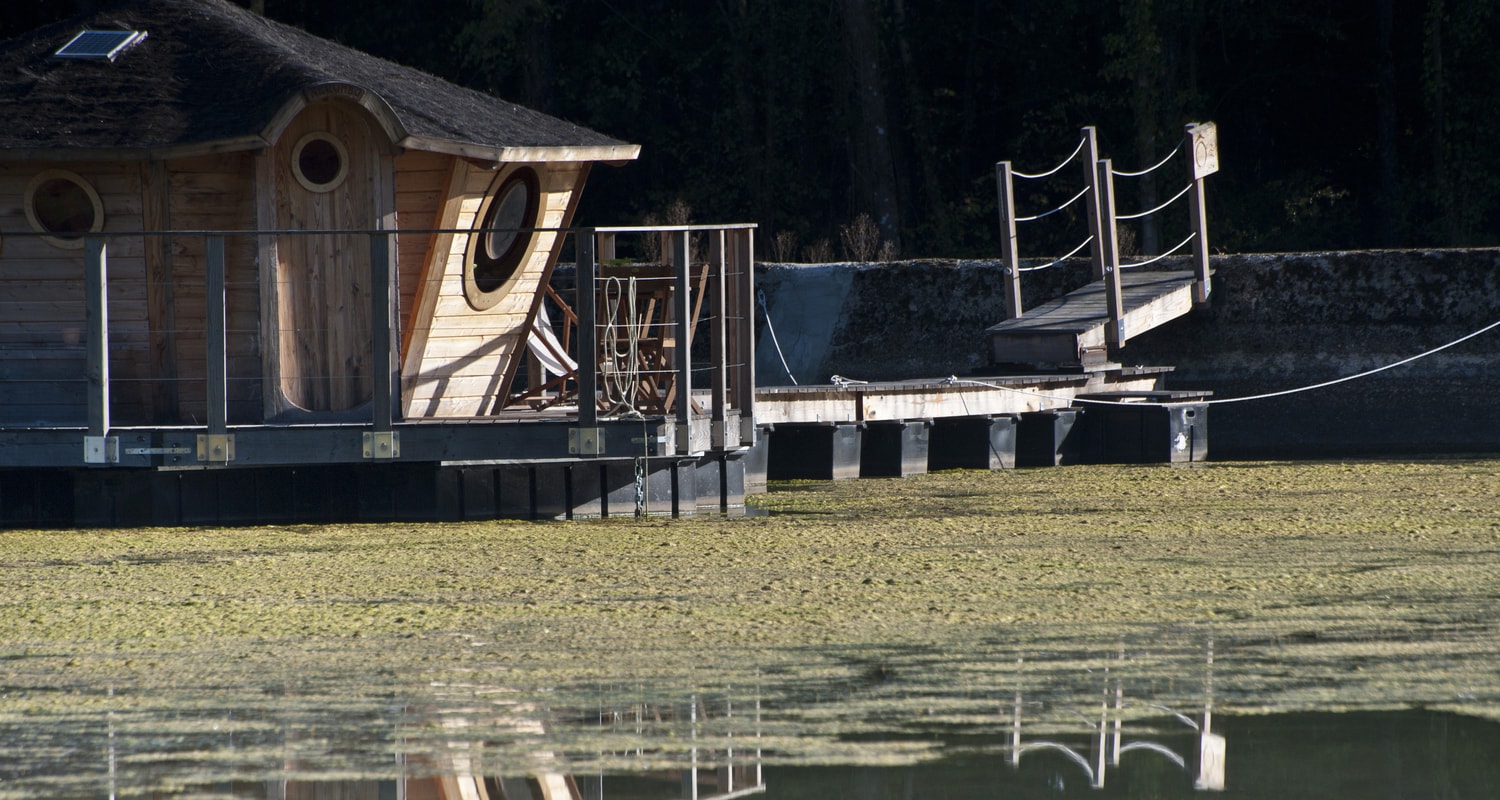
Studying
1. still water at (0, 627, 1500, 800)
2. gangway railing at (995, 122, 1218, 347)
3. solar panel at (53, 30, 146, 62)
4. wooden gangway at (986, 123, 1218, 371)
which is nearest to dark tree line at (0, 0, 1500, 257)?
gangway railing at (995, 122, 1218, 347)

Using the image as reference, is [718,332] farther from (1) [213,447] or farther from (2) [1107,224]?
(2) [1107,224]

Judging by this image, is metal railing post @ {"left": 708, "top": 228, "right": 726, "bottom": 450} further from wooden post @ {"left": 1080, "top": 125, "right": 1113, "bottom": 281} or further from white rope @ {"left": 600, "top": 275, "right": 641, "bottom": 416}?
wooden post @ {"left": 1080, "top": 125, "right": 1113, "bottom": 281}

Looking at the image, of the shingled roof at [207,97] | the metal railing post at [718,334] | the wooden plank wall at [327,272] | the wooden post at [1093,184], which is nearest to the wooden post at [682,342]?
the metal railing post at [718,334]

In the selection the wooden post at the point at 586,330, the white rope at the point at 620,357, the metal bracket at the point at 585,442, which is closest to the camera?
the wooden post at the point at 586,330

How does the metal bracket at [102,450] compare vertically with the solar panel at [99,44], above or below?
below

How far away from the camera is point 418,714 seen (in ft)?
16.2

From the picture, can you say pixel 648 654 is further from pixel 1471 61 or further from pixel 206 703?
pixel 1471 61

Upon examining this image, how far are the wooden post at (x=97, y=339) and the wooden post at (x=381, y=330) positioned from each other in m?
1.40

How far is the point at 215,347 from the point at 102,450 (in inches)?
31.6

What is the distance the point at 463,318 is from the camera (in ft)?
34.5

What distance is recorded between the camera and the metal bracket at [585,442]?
948 centimetres

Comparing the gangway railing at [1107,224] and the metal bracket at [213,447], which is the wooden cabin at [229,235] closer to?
the metal bracket at [213,447]

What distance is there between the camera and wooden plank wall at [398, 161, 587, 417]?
10227mm

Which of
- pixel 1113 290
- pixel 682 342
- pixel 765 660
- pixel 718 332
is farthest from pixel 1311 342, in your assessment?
pixel 765 660
